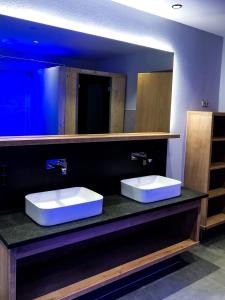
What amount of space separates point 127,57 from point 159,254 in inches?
67.7

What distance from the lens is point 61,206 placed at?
1863 millimetres

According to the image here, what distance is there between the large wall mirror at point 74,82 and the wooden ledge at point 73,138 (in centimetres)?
9

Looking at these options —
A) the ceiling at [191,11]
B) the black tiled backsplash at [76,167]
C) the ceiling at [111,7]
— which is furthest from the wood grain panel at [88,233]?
the ceiling at [191,11]

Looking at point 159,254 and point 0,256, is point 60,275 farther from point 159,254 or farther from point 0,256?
point 159,254

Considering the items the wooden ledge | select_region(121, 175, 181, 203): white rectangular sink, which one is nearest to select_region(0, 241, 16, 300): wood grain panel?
the wooden ledge

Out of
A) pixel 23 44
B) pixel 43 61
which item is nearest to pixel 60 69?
pixel 43 61

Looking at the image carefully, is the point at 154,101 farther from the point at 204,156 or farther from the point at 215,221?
the point at 215,221

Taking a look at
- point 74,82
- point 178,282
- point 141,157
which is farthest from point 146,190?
point 74,82

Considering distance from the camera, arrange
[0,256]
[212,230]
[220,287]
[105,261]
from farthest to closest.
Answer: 1. [212,230]
2. [220,287]
3. [105,261]
4. [0,256]

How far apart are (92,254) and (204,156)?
1.57 meters

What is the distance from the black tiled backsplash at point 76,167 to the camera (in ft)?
6.79

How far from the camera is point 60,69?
2191 millimetres

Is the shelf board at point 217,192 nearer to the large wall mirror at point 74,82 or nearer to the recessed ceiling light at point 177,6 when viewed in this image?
the large wall mirror at point 74,82

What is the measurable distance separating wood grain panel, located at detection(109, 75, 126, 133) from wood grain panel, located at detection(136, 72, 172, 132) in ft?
0.60
